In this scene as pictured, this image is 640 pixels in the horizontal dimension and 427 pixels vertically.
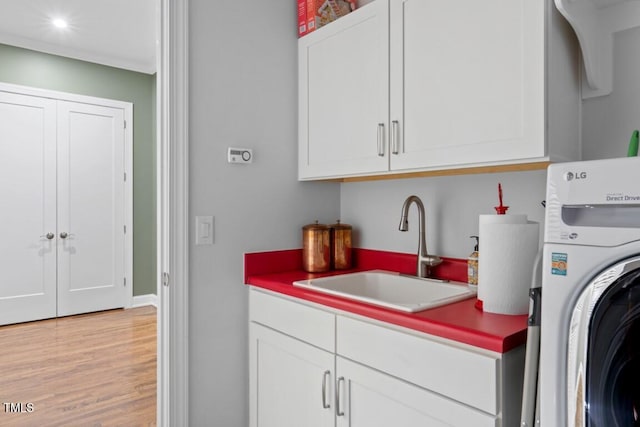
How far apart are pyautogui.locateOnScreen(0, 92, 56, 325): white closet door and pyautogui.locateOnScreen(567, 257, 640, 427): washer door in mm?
4569

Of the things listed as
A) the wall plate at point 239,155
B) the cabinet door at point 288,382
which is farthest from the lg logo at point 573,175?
the wall plate at point 239,155

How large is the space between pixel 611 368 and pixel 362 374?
2.27 ft

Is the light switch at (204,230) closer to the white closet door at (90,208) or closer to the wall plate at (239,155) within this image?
the wall plate at (239,155)

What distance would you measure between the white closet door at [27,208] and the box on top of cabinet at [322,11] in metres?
3.37

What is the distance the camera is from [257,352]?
1.78m

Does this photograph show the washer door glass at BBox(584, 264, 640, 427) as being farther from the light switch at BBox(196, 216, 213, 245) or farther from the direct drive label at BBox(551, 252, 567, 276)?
the light switch at BBox(196, 216, 213, 245)

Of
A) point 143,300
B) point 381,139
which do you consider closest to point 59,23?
point 143,300

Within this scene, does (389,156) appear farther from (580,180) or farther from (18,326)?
(18,326)

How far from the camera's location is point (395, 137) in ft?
5.08

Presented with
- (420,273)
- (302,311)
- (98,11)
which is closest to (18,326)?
(98,11)

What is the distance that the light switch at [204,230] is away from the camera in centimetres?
173

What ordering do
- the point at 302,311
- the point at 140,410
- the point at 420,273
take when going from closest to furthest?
the point at 302,311 < the point at 420,273 < the point at 140,410

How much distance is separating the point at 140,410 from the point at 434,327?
196cm

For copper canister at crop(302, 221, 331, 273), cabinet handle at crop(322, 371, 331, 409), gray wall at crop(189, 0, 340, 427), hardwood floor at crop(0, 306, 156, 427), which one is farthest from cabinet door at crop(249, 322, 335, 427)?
hardwood floor at crop(0, 306, 156, 427)
